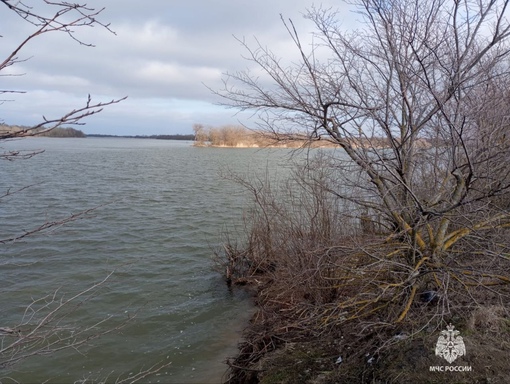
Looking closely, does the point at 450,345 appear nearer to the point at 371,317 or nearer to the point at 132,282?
the point at 371,317

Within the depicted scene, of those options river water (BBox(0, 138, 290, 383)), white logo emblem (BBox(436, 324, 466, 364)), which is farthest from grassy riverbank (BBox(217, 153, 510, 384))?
river water (BBox(0, 138, 290, 383))

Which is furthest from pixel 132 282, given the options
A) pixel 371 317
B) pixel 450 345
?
pixel 450 345

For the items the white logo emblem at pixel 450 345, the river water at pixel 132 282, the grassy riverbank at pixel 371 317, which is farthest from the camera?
the river water at pixel 132 282

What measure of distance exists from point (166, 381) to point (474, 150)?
5.00m

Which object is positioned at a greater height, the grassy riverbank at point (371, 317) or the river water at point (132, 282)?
the grassy riverbank at point (371, 317)

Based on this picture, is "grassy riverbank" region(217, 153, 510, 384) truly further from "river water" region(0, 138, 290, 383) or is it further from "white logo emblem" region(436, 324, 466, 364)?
"river water" region(0, 138, 290, 383)

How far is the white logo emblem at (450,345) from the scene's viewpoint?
366 cm

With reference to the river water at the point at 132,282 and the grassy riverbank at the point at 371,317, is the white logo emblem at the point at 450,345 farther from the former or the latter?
the river water at the point at 132,282

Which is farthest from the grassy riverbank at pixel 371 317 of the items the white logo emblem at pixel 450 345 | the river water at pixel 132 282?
the river water at pixel 132 282

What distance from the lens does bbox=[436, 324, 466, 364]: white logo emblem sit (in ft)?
12.0

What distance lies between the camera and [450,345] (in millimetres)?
3783

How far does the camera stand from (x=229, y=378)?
5516 millimetres

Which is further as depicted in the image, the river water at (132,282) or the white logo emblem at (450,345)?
the river water at (132,282)

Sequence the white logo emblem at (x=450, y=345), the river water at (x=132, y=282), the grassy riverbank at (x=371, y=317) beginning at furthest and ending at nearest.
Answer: the river water at (x=132, y=282) → the grassy riverbank at (x=371, y=317) → the white logo emblem at (x=450, y=345)
